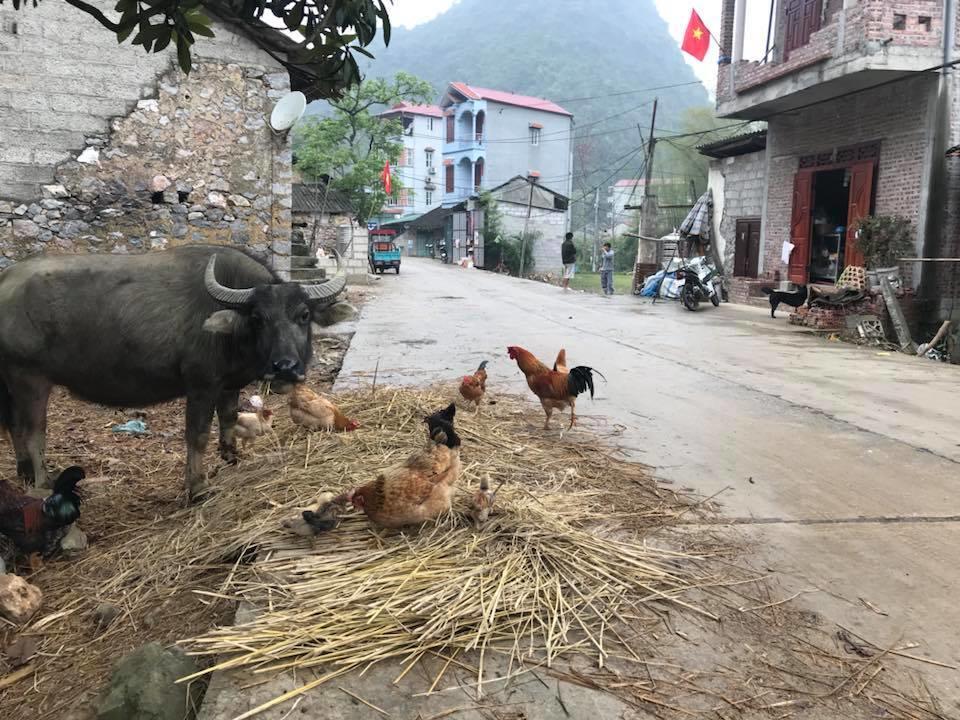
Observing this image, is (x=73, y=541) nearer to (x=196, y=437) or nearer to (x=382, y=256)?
(x=196, y=437)

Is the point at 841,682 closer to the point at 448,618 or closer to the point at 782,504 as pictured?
the point at 448,618

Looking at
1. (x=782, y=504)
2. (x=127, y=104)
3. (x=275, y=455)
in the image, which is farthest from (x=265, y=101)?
(x=782, y=504)

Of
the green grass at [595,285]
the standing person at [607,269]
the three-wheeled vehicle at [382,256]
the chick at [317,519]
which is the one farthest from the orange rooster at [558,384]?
the three-wheeled vehicle at [382,256]

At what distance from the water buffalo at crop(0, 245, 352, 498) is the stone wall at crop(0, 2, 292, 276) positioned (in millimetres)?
4110

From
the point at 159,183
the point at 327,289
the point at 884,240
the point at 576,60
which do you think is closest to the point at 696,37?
the point at 884,240

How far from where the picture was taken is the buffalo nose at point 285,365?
12.1ft

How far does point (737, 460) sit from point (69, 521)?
3992 millimetres

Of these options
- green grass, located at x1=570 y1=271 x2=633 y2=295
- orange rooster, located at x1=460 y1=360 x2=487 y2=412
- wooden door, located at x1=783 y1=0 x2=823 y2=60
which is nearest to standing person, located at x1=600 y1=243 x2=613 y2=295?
green grass, located at x1=570 y1=271 x2=633 y2=295

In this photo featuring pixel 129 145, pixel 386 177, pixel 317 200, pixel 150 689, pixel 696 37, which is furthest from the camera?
pixel 386 177

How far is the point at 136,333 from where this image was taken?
4.14 meters

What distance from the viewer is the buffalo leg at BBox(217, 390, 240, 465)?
14.9ft

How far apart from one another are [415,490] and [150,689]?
119 centimetres

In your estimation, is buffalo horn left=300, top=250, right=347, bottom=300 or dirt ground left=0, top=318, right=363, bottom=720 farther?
buffalo horn left=300, top=250, right=347, bottom=300

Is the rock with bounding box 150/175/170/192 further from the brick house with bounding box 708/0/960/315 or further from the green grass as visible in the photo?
the green grass
